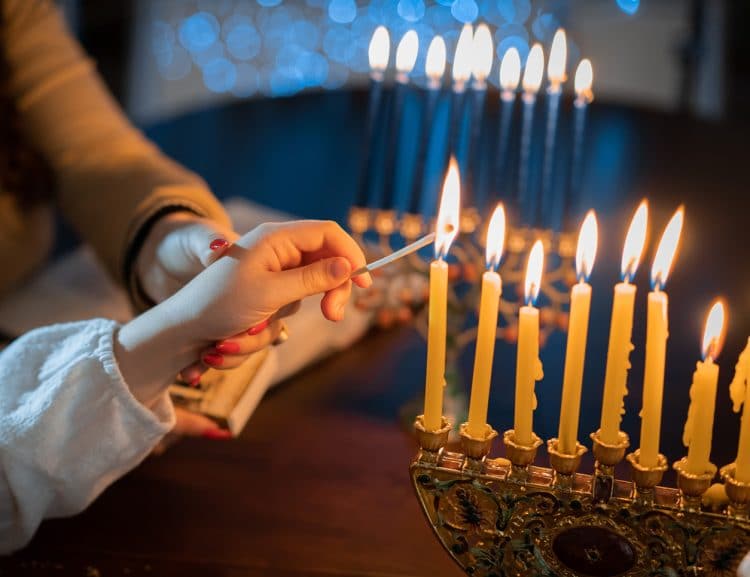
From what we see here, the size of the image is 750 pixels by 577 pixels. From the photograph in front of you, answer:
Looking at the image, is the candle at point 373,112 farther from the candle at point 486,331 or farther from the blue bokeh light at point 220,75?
the blue bokeh light at point 220,75

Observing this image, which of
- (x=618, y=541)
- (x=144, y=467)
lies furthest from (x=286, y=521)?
(x=618, y=541)

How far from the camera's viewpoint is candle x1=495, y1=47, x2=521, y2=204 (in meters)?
0.91

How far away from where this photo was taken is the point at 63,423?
64 centimetres

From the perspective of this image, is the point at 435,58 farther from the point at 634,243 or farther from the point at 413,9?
the point at 413,9

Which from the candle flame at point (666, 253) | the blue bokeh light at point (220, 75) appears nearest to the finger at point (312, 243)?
the candle flame at point (666, 253)

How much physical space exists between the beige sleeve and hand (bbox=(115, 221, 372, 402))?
17.5 inches

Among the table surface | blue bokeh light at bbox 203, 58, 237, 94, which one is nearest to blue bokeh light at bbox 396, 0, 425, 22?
blue bokeh light at bbox 203, 58, 237, 94

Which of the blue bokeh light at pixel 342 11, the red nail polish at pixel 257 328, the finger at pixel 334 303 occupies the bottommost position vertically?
the red nail polish at pixel 257 328

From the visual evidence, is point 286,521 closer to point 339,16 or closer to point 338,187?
point 338,187

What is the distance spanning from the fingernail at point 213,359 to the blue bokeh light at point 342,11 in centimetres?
313

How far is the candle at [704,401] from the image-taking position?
0.54 m

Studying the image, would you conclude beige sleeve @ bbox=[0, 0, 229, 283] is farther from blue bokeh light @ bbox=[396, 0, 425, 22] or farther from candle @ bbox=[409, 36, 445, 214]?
blue bokeh light @ bbox=[396, 0, 425, 22]

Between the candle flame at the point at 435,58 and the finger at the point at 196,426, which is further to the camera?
the candle flame at the point at 435,58

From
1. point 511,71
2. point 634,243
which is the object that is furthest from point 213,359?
point 511,71
